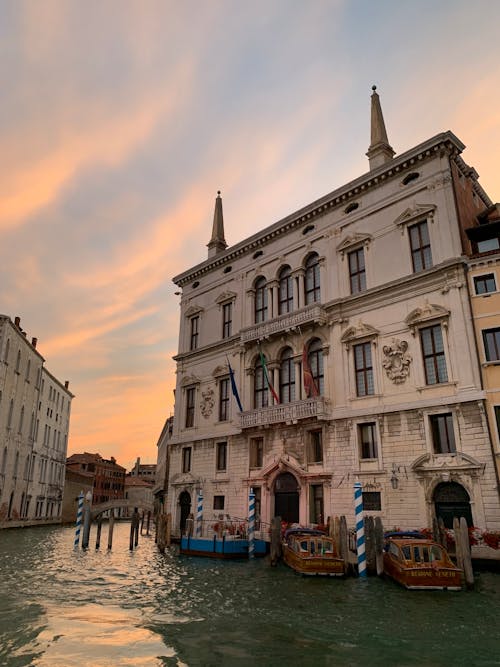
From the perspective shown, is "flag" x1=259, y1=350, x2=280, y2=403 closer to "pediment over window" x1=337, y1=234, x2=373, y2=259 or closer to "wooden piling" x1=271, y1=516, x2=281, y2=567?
"pediment over window" x1=337, y1=234, x2=373, y2=259

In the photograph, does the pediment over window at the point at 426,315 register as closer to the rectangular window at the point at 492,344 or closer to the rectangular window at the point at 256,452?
the rectangular window at the point at 492,344

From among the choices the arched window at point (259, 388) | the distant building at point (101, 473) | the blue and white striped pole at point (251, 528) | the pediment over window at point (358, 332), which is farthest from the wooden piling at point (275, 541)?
the distant building at point (101, 473)

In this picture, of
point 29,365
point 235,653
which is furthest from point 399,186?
point 29,365

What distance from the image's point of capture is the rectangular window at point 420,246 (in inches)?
844

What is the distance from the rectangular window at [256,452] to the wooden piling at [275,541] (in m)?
5.92

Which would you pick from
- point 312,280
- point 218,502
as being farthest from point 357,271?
point 218,502

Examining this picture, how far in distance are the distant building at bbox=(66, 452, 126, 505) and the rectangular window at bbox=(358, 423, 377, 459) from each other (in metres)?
63.4

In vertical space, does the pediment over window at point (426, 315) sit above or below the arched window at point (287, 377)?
above

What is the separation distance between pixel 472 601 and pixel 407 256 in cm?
1368

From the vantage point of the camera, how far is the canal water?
27.5ft

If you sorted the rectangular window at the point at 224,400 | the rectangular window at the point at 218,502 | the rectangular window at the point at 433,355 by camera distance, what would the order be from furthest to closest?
the rectangular window at the point at 224,400, the rectangular window at the point at 218,502, the rectangular window at the point at 433,355

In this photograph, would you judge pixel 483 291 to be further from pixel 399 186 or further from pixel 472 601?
pixel 472 601

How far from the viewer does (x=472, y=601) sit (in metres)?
12.5

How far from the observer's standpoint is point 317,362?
24.3 metres
